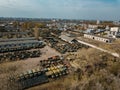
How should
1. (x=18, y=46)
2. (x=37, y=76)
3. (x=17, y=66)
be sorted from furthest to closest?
(x=18, y=46) < (x=17, y=66) < (x=37, y=76)

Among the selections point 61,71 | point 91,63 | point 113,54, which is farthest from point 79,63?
point 113,54

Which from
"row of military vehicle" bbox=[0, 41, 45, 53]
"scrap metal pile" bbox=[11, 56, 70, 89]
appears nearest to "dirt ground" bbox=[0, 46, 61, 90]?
"scrap metal pile" bbox=[11, 56, 70, 89]

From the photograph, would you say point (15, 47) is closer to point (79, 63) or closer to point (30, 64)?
point (30, 64)

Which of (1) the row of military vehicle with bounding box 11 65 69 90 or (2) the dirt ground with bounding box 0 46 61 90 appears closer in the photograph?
(1) the row of military vehicle with bounding box 11 65 69 90

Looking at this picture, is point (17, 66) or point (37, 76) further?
point (17, 66)

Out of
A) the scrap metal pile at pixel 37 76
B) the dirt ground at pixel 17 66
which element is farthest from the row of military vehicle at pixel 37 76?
→ the dirt ground at pixel 17 66

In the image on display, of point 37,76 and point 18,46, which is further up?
point 18,46

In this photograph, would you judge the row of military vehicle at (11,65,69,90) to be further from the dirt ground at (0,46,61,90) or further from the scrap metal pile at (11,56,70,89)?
the dirt ground at (0,46,61,90)

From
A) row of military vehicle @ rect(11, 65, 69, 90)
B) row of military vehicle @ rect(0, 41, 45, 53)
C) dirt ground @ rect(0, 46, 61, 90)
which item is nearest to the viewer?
row of military vehicle @ rect(11, 65, 69, 90)

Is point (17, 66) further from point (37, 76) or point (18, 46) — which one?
point (18, 46)

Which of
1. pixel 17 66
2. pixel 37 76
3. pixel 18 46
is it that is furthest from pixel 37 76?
pixel 18 46

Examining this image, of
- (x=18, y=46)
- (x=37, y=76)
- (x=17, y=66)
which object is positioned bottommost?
(x=37, y=76)
